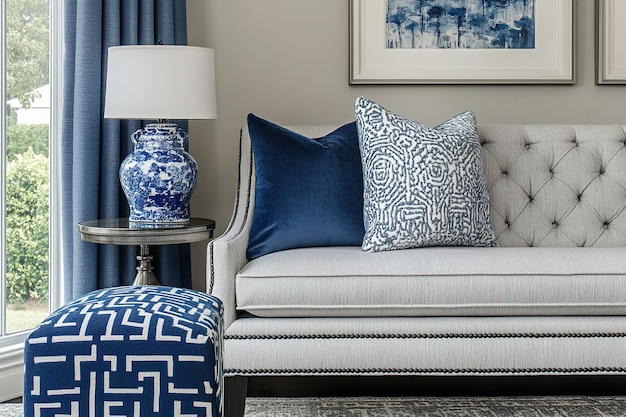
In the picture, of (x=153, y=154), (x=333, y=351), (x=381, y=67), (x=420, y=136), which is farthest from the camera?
(x=381, y=67)

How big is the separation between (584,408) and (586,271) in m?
0.46

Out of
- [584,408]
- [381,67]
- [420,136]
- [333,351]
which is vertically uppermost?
[381,67]

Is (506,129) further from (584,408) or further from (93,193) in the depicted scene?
(93,193)

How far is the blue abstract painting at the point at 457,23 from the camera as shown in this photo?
317cm

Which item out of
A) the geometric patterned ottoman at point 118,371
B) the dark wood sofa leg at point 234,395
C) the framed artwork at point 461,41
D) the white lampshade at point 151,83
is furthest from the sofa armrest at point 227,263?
the framed artwork at point 461,41

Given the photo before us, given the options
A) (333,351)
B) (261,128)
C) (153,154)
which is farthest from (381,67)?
(333,351)

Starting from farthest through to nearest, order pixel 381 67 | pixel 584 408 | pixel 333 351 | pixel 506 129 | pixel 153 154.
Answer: pixel 381 67 < pixel 506 129 < pixel 153 154 < pixel 584 408 < pixel 333 351

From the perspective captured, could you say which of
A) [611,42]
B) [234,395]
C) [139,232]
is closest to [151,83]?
[139,232]

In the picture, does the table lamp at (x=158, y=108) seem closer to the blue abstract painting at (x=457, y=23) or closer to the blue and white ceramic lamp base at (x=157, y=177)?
the blue and white ceramic lamp base at (x=157, y=177)

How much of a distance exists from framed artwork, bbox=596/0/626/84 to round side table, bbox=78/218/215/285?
180 centimetres

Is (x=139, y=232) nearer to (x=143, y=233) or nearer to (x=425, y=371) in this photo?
(x=143, y=233)

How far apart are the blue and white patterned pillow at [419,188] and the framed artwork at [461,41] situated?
71 centimetres

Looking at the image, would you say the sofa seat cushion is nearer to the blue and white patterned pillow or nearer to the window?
the blue and white patterned pillow

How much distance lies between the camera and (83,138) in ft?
8.83
